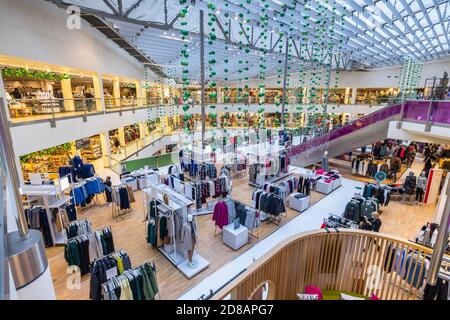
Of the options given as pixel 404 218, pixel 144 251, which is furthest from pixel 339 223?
pixel 144 251

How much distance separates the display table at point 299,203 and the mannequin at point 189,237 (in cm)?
425

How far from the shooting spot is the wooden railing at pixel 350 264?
3.36 m

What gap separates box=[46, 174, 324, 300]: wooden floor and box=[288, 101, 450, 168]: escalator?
572 cm

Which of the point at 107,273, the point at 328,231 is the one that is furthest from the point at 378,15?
the point at 107,273

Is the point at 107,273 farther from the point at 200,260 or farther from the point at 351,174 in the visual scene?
the point at 351,174

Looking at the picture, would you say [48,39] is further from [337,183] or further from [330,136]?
[330,136]

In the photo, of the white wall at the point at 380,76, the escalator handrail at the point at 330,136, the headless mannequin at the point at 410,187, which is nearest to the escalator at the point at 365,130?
the escalator handrail at the point at 330,136

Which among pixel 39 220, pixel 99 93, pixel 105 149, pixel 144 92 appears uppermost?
pixel 144 92

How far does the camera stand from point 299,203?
809 centimetres

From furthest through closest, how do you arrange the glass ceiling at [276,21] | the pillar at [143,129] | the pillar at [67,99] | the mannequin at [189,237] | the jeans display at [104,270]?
the pillar at [143,129]
the pillar at [67,99]
the glass ceiling at [276,21]
the mannequin at [189,237]
the jeans display at [104,270]

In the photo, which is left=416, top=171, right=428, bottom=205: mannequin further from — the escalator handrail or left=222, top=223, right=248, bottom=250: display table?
left=222, top=223, right=248, bottom=250: display table

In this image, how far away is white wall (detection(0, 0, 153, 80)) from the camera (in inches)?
252

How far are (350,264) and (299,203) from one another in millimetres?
4312

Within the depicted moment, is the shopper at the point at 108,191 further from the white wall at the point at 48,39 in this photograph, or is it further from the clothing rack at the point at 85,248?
the white wall at the point at 48,39
